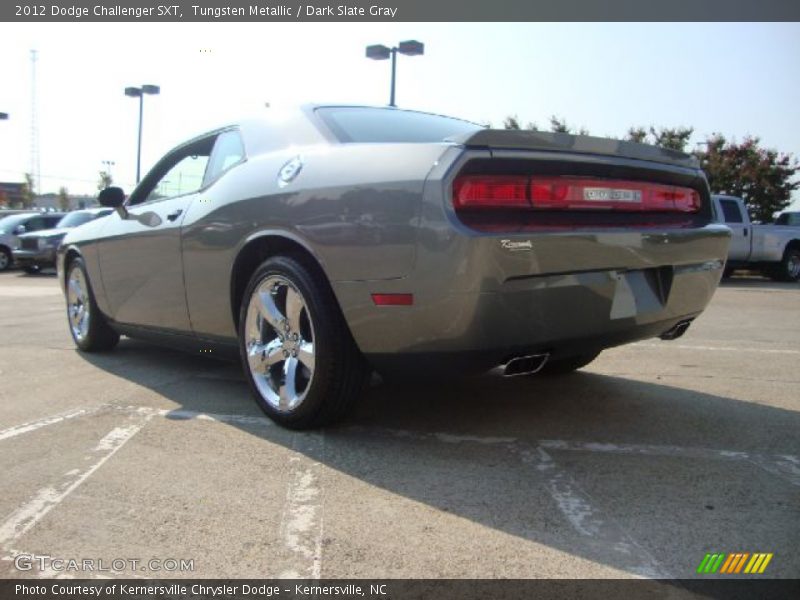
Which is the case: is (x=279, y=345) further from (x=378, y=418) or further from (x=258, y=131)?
(x=258, y=131)

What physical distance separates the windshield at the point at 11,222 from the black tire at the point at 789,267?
1909 cm

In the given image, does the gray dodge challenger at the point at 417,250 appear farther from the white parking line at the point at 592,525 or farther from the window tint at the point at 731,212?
the window tint at the point at 731,212

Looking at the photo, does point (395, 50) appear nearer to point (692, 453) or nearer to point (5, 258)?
point (5, 258)

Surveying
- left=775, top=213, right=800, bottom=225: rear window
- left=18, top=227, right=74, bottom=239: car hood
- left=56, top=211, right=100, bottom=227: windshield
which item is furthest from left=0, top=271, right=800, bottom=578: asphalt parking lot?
left=56, top=211, right=100, bottom=227: windshield

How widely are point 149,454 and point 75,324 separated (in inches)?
119

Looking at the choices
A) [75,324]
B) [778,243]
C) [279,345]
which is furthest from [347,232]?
[778,243]

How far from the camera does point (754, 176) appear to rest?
23.2m

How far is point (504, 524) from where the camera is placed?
2.33 m

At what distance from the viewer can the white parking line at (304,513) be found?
2080 mm

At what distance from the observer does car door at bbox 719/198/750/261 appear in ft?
49.4

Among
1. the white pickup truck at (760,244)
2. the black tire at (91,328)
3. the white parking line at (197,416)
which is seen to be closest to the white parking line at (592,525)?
the white parking line at (197,416)

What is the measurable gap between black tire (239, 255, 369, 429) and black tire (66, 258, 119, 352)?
223 cm

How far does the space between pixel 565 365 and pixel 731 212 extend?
41.3ft

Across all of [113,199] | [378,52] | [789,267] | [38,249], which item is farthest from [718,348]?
[38,249]
